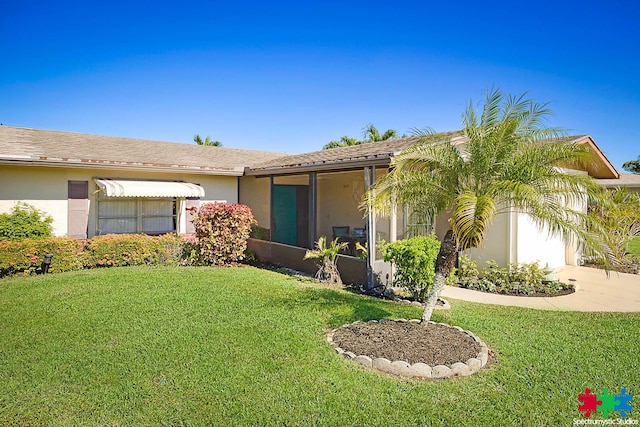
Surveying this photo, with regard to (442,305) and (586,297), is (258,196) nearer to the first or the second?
(442,305)

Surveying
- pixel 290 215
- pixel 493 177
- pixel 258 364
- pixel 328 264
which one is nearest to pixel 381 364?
pixel 258 364

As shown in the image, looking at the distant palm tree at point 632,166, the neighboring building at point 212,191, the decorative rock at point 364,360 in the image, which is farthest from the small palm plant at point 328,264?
the distant palm tree at point 632,166

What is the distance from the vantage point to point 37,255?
12766 mm

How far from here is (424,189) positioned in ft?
25.7

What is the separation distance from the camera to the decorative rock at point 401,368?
6.10 meters

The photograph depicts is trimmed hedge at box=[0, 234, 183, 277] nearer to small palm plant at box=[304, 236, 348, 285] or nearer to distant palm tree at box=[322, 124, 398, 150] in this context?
small palm plant at box=[304, 236, 348, 285]

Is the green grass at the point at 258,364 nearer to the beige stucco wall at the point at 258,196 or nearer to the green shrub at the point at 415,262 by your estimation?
the green shrub at the point at 415,262

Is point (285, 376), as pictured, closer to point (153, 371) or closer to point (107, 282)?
point (153, 371)

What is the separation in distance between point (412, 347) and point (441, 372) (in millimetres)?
829

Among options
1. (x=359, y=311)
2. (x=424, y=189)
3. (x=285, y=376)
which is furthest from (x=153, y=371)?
(x=424, y=189)

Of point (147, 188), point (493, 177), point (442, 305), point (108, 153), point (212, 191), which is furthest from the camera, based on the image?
point (212, 191)

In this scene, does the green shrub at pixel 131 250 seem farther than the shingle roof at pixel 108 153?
Yes

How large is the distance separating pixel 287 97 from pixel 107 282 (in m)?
19.0

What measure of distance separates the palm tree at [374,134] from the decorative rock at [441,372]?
33.3 m
